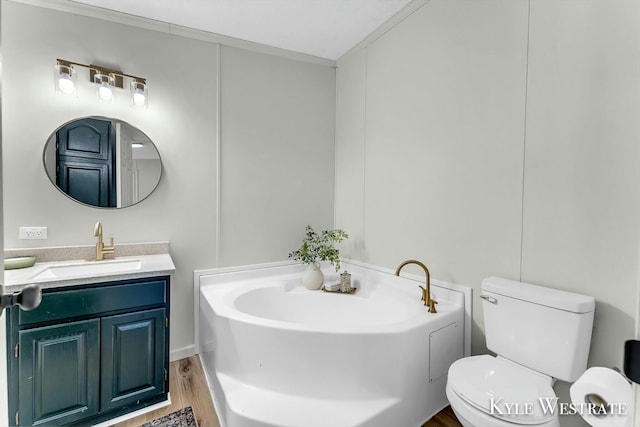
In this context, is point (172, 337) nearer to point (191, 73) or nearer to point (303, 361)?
point (303, 361)

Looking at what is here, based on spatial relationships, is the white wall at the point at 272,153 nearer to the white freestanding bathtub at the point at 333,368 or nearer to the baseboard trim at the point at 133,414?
the white freestanding bathtub at the point at 333,368

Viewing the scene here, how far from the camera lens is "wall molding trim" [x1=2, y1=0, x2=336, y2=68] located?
7.38 feet

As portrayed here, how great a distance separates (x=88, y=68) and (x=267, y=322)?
2.23 metres

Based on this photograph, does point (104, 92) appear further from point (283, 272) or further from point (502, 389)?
point (502, 389)

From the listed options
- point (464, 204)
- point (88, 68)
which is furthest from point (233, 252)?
point (464, 204)

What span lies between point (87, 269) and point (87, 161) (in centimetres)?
82

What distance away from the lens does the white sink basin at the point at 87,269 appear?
188 centimetres

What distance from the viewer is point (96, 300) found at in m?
1.87

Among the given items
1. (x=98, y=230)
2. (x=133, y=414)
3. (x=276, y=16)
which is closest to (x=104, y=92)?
(x=98, y=230)

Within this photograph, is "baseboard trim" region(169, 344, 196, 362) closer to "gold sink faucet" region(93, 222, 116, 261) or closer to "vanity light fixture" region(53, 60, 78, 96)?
"gold sink faucet" region(93, 222, 116, 261)

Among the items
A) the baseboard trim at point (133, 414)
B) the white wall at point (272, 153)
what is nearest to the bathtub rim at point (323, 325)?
the white wall at point (272, 153)

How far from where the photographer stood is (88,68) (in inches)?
91.1

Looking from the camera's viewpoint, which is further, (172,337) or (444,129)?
(172,337)

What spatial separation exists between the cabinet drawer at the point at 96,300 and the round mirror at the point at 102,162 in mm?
778
